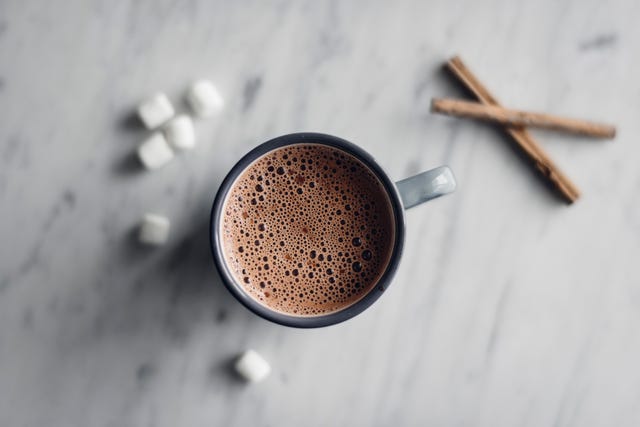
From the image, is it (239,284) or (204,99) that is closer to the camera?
(239,284)

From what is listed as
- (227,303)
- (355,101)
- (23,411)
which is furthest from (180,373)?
(355,101)

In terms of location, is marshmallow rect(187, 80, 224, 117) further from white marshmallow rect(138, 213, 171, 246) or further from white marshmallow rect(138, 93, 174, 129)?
white marshmallow rect(138, 213, 171, 246)

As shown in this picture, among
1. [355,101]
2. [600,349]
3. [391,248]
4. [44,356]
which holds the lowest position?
[600,349]

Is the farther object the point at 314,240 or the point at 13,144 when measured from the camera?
the point at 13,144

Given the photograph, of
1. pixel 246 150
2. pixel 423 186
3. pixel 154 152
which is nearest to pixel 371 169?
pixel 423 186

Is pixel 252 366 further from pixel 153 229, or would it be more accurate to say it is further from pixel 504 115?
pixel 504 115

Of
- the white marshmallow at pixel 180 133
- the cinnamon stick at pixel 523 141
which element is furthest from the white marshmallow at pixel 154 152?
the cinnamon stick at pixel 523 141

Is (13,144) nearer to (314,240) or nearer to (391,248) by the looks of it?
(314,240)
